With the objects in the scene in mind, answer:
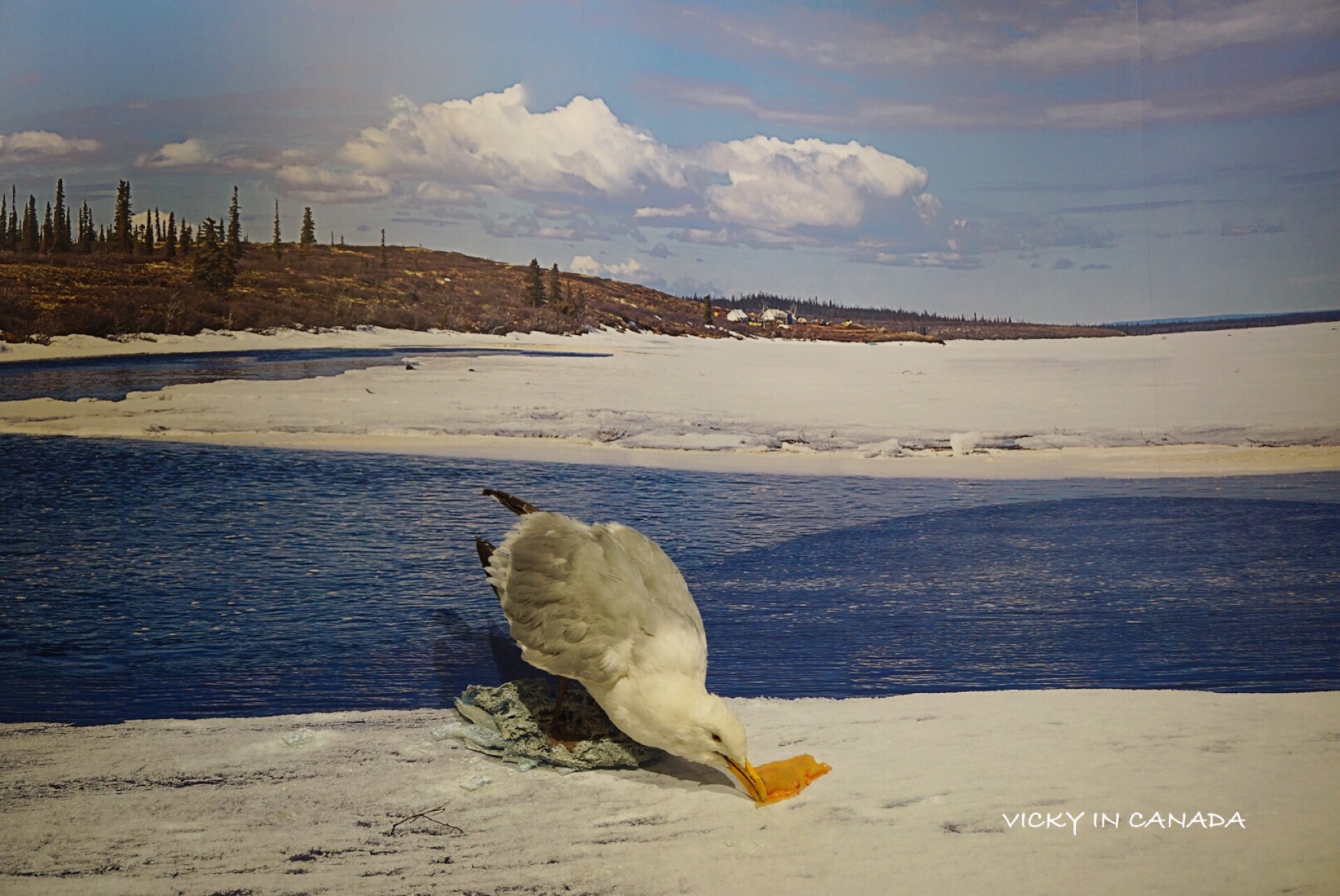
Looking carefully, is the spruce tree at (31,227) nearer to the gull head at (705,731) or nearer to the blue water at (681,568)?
the blue water at (681,568)

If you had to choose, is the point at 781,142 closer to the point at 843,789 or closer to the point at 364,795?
the point at 843,789

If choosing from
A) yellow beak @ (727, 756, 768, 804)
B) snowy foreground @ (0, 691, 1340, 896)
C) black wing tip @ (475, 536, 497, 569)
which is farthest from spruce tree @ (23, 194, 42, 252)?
yellow beak @ (727, 756, 768, 804)

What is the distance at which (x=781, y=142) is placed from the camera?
412 cm

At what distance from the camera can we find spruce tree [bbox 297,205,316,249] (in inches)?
156

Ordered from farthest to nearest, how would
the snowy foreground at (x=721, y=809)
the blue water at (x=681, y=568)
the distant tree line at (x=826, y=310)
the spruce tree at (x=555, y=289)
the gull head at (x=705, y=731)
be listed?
the distant tree line at (x=826, y=310), the spruce tree at (x=555, y=289), the blue water at (x=681, y=568), the gull head at (x=705, y=731), the snowy foreground at (x=721, y=809)

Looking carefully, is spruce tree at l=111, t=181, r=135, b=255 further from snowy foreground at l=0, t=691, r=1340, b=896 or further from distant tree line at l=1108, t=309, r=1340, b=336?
distant tree line at l=1108, t=309, r=1340, b=336

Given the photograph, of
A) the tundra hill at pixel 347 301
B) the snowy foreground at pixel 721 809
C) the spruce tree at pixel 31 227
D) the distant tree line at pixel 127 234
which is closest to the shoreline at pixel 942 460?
the tundra hill at pixel 347 301

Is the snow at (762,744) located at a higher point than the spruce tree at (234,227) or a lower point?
lower

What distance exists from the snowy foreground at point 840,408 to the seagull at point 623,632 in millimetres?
1128

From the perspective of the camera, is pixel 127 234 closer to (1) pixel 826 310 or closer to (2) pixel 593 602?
(2) pixel 593 602

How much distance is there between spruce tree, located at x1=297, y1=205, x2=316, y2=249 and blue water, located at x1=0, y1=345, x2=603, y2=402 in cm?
40

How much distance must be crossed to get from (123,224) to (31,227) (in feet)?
1.00

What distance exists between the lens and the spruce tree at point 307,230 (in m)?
3.97

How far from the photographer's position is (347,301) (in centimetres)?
409
